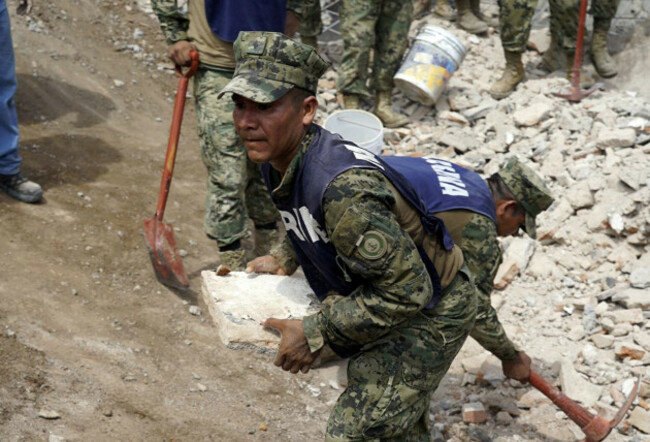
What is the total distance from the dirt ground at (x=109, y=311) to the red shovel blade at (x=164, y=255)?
3.2 inches

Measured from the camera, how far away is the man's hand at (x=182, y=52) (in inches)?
185

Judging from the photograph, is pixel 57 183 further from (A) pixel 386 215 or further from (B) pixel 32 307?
(A) pixel 386 215

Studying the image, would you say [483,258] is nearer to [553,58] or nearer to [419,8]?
[553,58]

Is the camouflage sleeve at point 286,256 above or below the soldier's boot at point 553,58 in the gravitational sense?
above

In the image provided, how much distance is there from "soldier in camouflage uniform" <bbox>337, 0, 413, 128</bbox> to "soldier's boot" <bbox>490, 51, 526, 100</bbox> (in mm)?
915

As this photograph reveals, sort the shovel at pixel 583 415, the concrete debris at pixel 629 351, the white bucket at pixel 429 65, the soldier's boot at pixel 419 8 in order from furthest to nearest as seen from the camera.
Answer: the soldier's boot at pixel 419 8, the white bucket at pixel 429 65, the concrete debris at pixel 629 351, the shovel at pixel 583 415

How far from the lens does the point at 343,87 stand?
7.36m

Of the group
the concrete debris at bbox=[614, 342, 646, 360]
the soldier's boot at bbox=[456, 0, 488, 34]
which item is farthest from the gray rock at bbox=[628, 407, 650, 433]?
the soldier's boot at bbox=[456, 0, 488, 34]

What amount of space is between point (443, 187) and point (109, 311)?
7.06 ft

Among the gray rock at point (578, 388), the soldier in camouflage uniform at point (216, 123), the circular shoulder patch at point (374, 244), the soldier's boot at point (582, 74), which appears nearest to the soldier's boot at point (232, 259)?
the soldier in camouflage uniform at point (216, 123)

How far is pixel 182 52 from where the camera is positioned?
4.70 meters

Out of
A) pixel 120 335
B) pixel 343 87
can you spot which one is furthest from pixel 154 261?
pixel 343 87

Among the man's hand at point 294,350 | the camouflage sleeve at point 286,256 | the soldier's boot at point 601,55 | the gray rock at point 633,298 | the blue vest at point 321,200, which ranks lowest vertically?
the gray rock at point 633,298

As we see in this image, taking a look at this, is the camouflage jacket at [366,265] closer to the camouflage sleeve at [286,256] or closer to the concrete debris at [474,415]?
the camouflage sleeve at [286,256]
